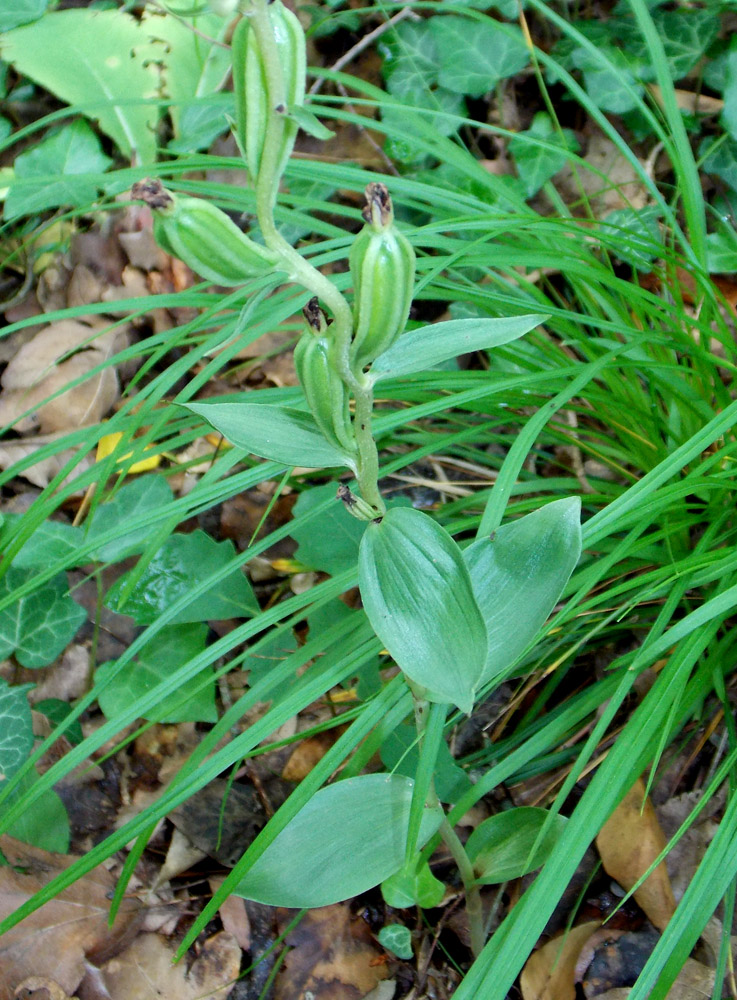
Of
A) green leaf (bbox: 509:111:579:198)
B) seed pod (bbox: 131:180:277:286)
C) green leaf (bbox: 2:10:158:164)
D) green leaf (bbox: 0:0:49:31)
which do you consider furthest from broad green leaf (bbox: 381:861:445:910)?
green leaf (bbox: 0:0:49:31)

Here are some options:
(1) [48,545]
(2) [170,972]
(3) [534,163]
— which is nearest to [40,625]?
(1) [48,545]

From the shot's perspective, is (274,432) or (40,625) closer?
(274,432)

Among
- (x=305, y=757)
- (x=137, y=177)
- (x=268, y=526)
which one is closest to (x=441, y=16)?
(x=137, y=177)

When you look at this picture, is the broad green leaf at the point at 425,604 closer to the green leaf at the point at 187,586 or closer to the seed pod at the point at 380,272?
the seed pod at the point at 380,272

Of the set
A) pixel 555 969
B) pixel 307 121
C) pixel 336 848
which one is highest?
pixel 307 121

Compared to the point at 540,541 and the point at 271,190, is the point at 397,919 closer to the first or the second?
the point at 540,541

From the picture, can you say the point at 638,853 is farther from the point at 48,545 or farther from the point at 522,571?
the point at 48,545

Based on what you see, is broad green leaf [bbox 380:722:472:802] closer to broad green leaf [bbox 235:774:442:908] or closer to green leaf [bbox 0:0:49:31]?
broad green leaf [bbox 235:774:442:908]
